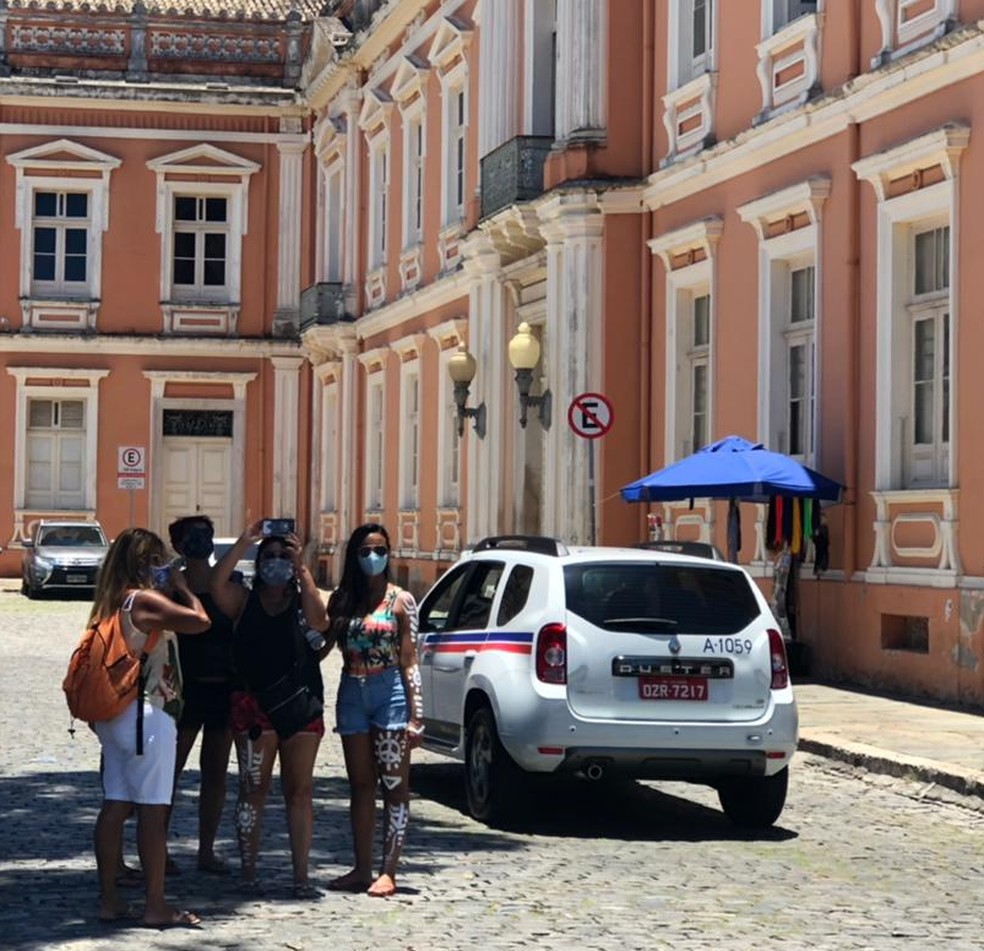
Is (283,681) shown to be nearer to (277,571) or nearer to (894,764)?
(277,571)

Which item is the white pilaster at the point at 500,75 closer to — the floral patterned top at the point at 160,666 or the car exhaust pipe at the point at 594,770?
the car exhaust pipe at the point at 594,770

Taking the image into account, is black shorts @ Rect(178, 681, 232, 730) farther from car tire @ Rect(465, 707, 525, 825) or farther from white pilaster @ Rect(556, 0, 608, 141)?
white pilaster @ Rect(556, 0, 608, 141)

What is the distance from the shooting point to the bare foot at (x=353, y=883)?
9812 mm

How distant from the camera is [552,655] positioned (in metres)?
12.0

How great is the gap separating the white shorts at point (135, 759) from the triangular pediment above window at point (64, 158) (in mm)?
38112

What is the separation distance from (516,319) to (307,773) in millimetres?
21842

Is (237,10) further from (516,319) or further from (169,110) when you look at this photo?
(516,319)

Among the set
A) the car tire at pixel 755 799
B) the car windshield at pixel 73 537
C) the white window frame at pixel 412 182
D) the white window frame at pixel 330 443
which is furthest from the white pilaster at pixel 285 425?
the car tire at pixel 755 799

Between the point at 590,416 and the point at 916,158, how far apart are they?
4639 millimetres

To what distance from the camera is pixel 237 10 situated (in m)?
48.2

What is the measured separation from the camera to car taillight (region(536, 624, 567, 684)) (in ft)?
39.3

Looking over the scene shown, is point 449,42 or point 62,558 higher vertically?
point 449,42

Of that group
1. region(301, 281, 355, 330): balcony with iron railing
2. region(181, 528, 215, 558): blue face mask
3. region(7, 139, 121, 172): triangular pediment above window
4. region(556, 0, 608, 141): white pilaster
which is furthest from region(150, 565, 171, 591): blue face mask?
region(7, 139, 121, 172): triangular pediment above window

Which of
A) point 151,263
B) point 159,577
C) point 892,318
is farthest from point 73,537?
point 159,577
